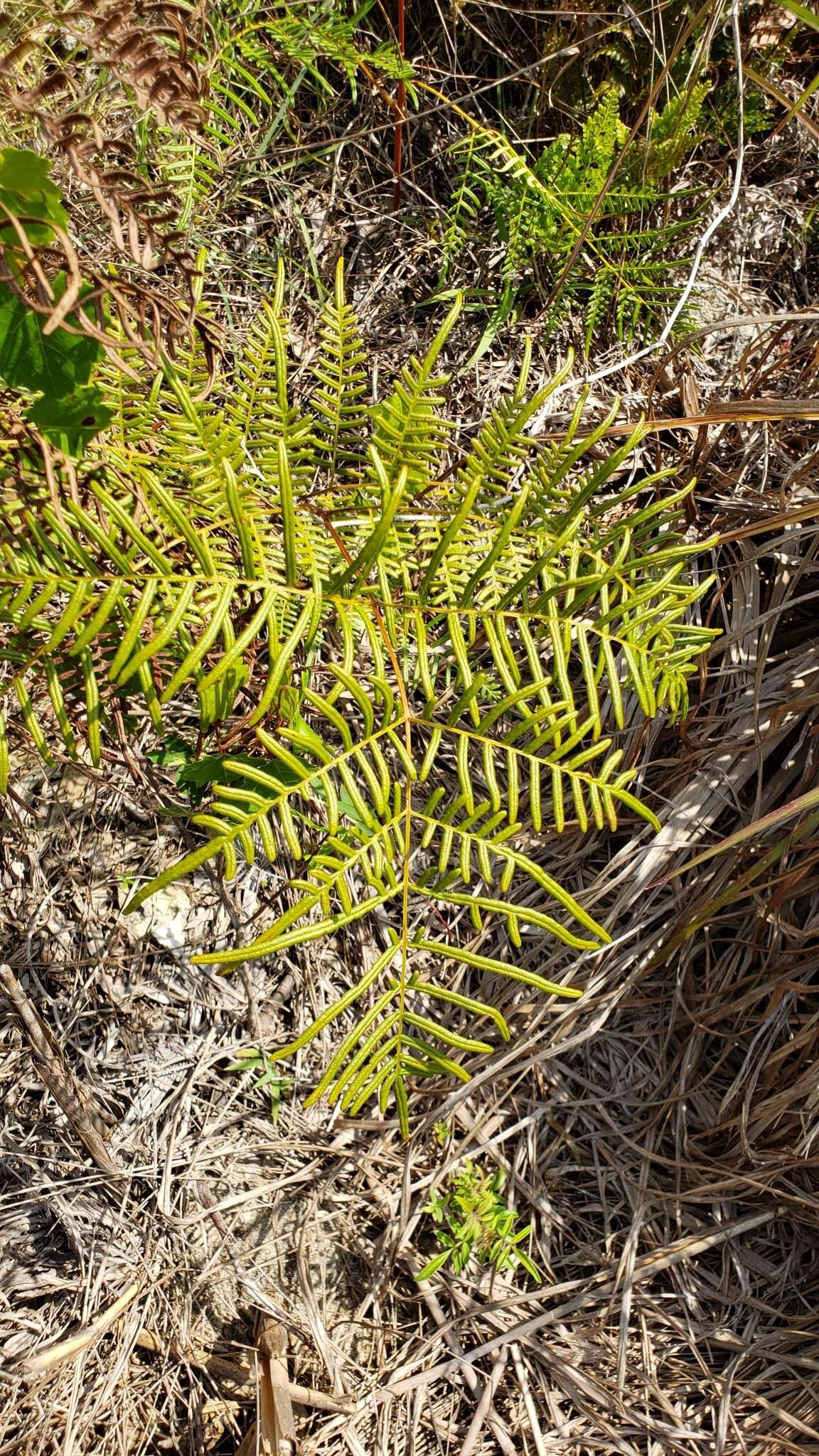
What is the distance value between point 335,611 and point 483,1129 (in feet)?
3.04

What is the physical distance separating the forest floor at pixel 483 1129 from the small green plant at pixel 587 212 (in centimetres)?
14

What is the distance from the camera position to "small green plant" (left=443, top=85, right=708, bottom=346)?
64.1 inches

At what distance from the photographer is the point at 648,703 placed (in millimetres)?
1132

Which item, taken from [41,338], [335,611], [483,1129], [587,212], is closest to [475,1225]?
[483,1129]

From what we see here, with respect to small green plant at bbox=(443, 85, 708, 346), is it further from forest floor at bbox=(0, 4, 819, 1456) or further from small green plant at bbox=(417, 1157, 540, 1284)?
small green plant at bbox=(417, 1157, 540, 1284)

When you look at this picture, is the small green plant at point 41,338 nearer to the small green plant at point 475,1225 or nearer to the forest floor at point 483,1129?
the forest floor at point 483,1129

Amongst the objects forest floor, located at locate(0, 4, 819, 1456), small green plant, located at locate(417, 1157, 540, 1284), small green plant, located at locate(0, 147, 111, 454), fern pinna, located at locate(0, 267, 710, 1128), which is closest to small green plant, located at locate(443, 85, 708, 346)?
forest floor, located at locate(0, 4, 819, 1456)

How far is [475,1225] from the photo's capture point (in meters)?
1.56

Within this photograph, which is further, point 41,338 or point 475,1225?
point 475,1225

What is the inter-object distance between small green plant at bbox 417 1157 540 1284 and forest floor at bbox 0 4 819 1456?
0.03m

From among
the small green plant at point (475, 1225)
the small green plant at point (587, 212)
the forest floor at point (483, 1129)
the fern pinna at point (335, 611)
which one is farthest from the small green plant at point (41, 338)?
the small green plant at point (475, 1225)

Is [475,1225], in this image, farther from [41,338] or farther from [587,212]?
[587,212]

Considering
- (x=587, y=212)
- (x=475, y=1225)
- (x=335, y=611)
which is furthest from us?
(x=587, y=212)

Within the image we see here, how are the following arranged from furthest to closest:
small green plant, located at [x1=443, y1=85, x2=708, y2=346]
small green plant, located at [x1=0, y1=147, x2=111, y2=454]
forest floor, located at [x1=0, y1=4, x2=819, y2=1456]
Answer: small green plant, located at [x1=443, y1=85, x2=708, y2=346] < forest floor, located at [x1=0, y1=4, x2=819, y2=1456] < small green plant, located at [x1=0, y1=147, x2=111, y2=454]
